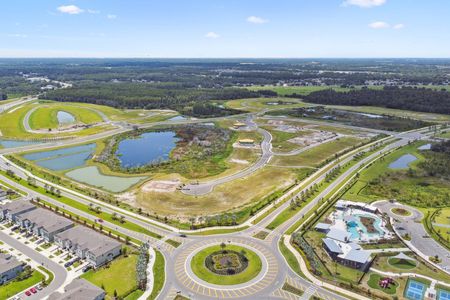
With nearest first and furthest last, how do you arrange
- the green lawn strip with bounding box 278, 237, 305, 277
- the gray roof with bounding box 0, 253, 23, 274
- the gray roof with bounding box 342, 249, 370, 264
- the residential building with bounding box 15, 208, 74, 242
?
1. the gray roof with bounding box 0, 253, 23, 274
2. the green lawn strip with bounding box 278, 237, 305, 277
3. the gray roof with bounding box 342, 249, 370, 264
4. the residential building with bounding box 15, 208, 74, 242

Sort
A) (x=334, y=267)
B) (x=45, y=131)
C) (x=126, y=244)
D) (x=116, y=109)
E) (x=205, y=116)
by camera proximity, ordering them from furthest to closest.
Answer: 1. (x=116, y=109)
2. (x=205, y=116)
3. (x=45, y=131)
4. (x=126, y=244)
5. (x=334, y=267)

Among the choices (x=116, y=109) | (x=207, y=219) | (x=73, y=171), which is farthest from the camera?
(x=116, y=109)

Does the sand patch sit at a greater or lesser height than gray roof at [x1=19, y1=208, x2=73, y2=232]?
lesser

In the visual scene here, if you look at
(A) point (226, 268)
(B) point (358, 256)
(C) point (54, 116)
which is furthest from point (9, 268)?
(C) point (54, 116)

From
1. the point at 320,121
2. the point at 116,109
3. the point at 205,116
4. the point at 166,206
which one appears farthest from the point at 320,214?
the point at 116,109

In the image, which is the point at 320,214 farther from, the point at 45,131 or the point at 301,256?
the point at 45,131

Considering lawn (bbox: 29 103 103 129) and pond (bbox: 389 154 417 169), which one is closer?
pond (bbox: 389 154 417 169)

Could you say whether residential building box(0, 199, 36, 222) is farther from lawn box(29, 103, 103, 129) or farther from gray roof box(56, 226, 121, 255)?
lawn box(29, 103, 103, 129)

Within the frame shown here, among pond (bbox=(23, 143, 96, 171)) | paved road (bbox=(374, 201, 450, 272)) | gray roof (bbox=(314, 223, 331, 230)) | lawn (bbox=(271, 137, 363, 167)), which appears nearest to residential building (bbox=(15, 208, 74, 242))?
pond (bbox=(23, 143, 96, 171))
